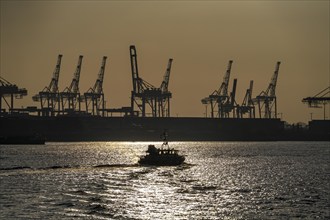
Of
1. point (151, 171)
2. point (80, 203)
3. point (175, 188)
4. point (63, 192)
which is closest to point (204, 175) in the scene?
point (151, 171)

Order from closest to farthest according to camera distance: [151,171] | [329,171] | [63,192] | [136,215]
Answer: [136,215]
[63,192]
[151,171]
[329,171]

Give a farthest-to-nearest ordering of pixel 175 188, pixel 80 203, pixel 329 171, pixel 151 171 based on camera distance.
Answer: pixel 329 171, pixel 151 171, pixel 175 188, pixel 80 203

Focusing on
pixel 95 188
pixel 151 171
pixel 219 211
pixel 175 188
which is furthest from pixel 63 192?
pixel 151 171

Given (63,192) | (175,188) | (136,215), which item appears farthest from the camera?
(175,188)

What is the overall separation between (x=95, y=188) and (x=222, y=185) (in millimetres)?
17905

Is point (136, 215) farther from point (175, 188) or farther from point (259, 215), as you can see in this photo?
point (175, 188)

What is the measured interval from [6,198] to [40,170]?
1738 inches

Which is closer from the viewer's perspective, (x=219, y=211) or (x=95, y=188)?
(x=219, y=211)

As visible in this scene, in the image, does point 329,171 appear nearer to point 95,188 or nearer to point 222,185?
point 222,185

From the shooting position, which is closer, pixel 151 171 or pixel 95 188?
pixel 95 188

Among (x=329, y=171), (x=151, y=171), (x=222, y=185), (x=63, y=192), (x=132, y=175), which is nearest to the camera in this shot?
(x=63, y=192)

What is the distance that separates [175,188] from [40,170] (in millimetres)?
37210

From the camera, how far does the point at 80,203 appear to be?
75.1 m

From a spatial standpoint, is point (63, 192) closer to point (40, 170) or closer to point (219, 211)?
point (219, 211)
